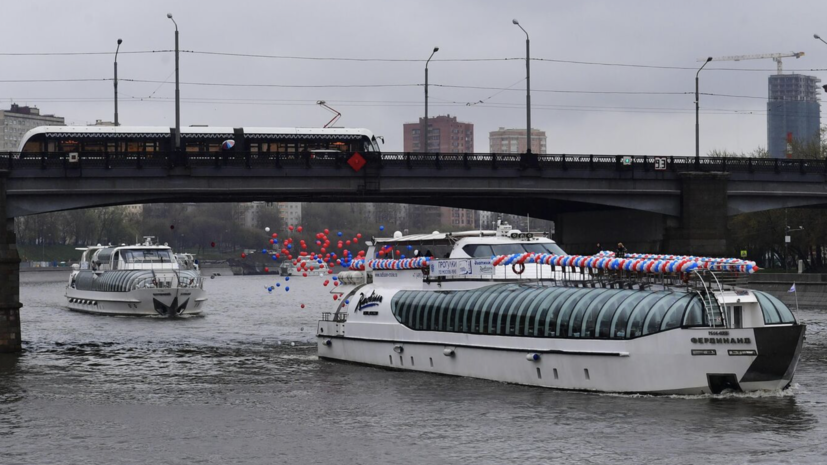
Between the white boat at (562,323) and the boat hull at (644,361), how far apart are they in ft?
0.13

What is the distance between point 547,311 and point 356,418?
7.56 meters

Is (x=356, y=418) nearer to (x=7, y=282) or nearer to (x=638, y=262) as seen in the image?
(x=638, y=262)

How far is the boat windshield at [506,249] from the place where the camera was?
4869 cm

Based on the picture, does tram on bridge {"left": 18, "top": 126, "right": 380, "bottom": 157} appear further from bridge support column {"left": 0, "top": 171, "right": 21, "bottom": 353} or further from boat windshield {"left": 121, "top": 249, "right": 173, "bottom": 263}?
boat windshield {"left": 121, "top": 249, "right": 173, "bottom": 263}

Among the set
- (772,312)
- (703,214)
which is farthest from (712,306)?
(703,214)

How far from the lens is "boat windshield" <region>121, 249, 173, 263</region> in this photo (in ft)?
326

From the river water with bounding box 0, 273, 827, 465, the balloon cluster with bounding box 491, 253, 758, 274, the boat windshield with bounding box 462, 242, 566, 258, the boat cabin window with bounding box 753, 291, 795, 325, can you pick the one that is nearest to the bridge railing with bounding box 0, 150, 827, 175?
the river water with bounding box 0, 273, 827, 465

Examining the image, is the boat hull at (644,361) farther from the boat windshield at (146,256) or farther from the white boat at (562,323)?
the boat windshield at (146,256)

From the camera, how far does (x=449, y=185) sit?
213 ft

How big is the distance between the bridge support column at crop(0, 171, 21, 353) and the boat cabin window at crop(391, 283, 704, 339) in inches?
778

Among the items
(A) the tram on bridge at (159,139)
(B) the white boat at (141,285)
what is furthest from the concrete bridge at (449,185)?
(B) the white boat at (141,285)

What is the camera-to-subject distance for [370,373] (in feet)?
160

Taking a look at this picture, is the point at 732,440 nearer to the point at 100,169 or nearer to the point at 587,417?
the point at 587,417

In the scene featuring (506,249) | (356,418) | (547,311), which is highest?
(506,249)
